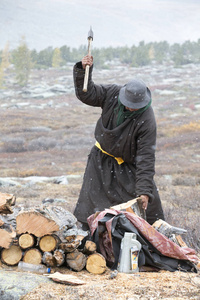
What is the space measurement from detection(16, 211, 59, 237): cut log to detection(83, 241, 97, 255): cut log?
13.2 inches

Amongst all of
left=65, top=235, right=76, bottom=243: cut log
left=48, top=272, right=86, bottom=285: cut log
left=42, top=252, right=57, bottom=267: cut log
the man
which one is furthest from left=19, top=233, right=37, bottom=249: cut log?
the man

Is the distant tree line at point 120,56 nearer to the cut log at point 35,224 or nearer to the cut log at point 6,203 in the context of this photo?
the cut log at point 6,203

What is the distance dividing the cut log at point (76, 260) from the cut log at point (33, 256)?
0.24m

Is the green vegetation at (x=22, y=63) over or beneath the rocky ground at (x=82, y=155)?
over

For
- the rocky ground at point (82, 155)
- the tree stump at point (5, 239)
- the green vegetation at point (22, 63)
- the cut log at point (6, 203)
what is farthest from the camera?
the green vegetation at point (22, 63)

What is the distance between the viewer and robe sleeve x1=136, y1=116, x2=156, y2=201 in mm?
3787

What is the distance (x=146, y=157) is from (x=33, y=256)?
1.49 meters

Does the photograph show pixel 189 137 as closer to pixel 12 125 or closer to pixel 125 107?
pixel 12 125

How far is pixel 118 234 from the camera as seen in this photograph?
3.24 m

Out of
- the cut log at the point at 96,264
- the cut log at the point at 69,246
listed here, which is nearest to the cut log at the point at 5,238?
the cut log at the point at 69,246

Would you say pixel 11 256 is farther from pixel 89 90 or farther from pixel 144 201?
pixel 89 90

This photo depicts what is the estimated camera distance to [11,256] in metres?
3.03

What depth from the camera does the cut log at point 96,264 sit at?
3125 millimetres

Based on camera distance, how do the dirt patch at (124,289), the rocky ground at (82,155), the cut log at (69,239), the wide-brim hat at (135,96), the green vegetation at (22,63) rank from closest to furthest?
the dirt patch at (124,289), the rocky ground at (82,155), the cut log at (69,239), the wide-brim hat at (135,96), the green vegetation at (22,63)
